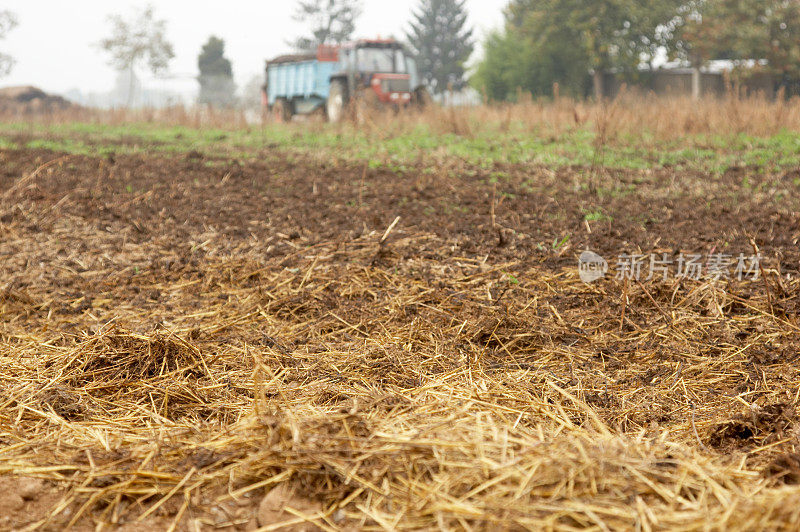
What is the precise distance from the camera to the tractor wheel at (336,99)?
49.8ft

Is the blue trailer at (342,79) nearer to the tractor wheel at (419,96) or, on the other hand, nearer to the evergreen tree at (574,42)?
the tractor wheel at (419,96)

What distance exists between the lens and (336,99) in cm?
1528

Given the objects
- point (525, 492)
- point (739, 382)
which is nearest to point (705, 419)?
point (739, 382)

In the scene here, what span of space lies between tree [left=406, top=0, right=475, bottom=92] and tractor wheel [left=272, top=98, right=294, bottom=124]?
79.0ft

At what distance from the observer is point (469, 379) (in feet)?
9.14

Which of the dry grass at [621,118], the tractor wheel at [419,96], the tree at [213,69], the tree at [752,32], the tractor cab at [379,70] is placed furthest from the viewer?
the tree at [213,69]

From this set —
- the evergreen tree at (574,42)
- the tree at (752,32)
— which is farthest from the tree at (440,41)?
the tree at (752,32)

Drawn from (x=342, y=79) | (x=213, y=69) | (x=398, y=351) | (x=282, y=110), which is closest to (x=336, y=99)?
(x=342, y=79)

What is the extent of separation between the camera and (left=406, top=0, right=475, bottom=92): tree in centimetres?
4088

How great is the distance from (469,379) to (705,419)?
3.03 ft

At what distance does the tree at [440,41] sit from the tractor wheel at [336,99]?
25.9m

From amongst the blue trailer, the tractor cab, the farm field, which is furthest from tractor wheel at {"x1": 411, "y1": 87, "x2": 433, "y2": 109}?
the farm field

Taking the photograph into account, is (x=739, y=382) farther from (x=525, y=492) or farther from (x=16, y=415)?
(x=16, y=415)

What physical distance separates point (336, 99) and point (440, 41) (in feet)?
93.9
